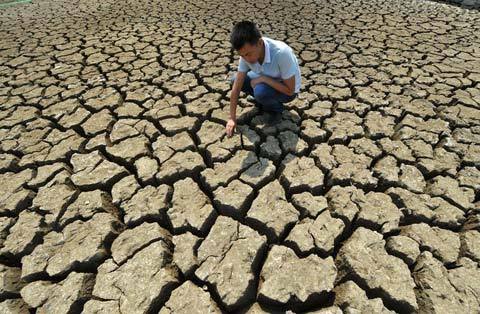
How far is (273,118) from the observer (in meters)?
2.40

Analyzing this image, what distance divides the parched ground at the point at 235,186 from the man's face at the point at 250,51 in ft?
1.79

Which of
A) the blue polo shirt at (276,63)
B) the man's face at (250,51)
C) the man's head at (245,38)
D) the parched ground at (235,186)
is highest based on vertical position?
the man's head at (245,38)

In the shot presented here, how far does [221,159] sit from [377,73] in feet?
6.53

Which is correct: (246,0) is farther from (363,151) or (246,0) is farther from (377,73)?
(363,151)

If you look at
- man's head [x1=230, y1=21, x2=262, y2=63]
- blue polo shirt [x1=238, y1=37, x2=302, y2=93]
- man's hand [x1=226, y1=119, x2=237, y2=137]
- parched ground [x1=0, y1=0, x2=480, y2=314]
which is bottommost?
parched ground [x1=0, y1=0, x2=480, y2=314]

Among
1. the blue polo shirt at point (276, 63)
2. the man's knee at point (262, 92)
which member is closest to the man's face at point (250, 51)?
the blue polo shirt at point (276, 63)

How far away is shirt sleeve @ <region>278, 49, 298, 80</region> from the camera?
2.06 meters

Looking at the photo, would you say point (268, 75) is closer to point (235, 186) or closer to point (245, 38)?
point (245, 38)

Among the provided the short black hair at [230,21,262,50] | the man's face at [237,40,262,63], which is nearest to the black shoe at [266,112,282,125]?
the man's face at [237,40,262,63]

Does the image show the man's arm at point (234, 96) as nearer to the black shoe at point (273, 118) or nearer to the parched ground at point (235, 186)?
the parched ground at point (235, 186)

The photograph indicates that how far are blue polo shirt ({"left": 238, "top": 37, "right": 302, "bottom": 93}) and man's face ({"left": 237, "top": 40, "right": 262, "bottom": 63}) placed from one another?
14 centimetres

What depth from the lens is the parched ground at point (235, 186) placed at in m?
1.37

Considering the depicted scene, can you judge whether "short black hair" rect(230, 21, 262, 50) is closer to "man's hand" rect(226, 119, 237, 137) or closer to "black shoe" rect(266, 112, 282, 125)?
"man's hand" rect(226, 119, 237, 137)

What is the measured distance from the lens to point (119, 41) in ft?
13.2
